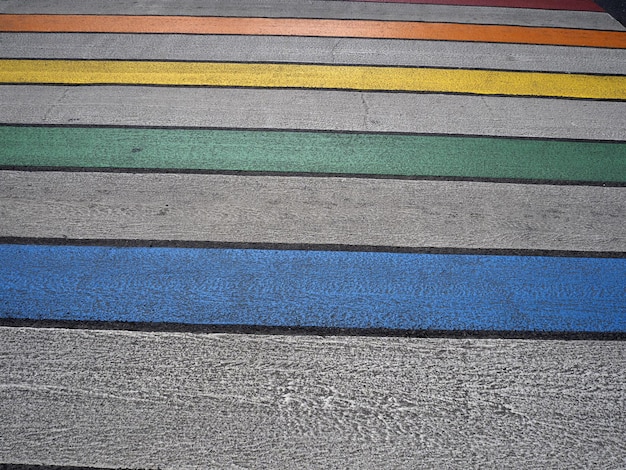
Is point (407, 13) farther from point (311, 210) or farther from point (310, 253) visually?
point (310, 253)

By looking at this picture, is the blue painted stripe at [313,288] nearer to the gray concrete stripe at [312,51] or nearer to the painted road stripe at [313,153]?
the painted road stripe at [313,153]

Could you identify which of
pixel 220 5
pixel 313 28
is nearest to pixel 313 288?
pixel 313 28

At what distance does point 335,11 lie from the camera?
3773mm

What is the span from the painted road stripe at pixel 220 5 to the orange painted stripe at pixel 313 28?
0.45 feet

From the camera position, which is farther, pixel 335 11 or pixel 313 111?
pixel 335 11

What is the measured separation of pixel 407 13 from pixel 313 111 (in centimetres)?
159

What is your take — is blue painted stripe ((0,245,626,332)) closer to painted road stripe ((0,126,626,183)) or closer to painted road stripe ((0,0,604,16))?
painted road stripe ((0,126,626,183))

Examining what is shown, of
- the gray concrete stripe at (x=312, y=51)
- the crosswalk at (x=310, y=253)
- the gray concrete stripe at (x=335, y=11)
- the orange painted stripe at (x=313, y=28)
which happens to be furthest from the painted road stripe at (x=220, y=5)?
the crosswalk at (x=310, y=253)

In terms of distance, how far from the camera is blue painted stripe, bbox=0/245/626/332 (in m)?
1.53

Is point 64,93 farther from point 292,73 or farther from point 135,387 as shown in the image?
point 135,387

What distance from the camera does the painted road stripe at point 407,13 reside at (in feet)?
12.0

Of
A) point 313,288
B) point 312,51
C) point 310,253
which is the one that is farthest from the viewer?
point 312,51

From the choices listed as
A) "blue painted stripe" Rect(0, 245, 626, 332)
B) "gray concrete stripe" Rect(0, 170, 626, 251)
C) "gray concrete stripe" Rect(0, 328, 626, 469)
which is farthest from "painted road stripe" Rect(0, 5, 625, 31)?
"gray concrete stripe" Rect(0, 328, 626, 469)

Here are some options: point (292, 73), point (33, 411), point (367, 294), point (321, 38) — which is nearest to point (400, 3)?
point (321, 38)
